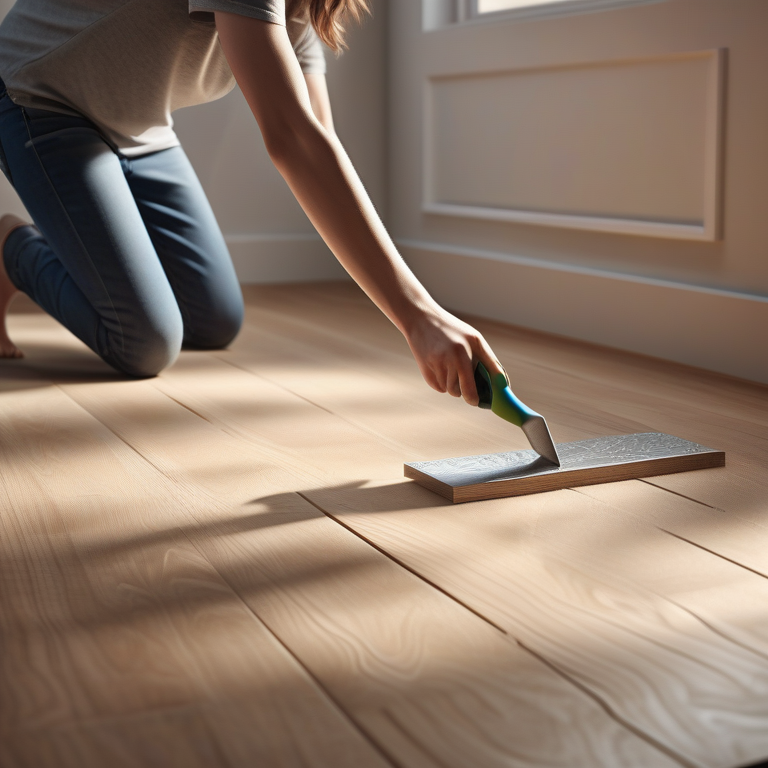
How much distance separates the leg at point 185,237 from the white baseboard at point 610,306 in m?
0.75

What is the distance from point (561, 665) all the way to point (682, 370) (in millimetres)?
1261

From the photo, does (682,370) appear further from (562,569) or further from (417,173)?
(417,173)

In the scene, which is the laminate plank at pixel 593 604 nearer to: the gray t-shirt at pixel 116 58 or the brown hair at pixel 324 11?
the brown hair at pixel 324 11

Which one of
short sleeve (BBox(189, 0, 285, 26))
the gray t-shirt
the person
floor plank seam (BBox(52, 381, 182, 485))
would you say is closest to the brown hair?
the person

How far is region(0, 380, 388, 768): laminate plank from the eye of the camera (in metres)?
0.62

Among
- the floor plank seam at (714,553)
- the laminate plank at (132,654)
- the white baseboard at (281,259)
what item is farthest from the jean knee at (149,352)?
the white baseboard at (281,259)

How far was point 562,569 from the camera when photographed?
2.99 feet

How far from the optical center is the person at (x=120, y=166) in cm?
154

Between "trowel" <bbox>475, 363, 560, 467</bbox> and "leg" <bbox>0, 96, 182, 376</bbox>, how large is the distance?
2.83 ft

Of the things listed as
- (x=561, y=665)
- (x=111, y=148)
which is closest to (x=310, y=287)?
(x=111, y=148)

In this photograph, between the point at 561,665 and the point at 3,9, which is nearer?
the point at 561,665

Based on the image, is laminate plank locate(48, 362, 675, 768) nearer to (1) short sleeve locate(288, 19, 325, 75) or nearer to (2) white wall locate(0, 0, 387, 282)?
(1) short sleeve locate(288, 19, 325, 75)

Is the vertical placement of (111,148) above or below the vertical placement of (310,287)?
above

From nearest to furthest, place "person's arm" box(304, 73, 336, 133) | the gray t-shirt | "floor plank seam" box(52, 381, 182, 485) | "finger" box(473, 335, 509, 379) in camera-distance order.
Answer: "finger" box(473, 335, 509, 379) < "floor plank seam" box(52, 381, 182, 485) < the gray t-shirt < "person's arm" box(304, 73, 336, 133)
